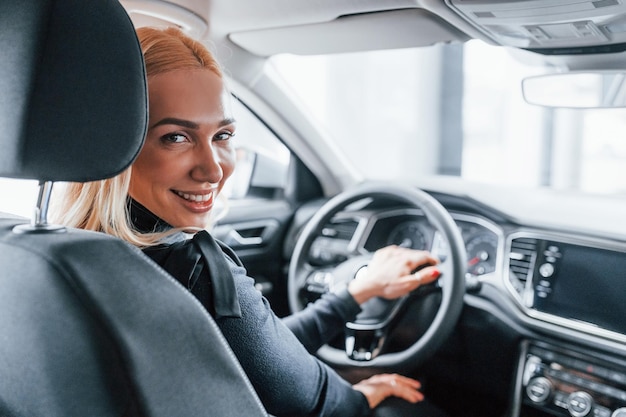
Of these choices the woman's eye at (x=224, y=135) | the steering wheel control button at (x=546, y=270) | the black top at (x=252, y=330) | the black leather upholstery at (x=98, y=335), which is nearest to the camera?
the black leather upholstery at (x=98, y=335)

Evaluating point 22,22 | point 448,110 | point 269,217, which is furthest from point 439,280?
point 448,110

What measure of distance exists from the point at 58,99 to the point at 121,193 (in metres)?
0.34

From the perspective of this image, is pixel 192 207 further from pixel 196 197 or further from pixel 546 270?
pixel 546 270

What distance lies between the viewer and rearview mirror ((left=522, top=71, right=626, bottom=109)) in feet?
5.36

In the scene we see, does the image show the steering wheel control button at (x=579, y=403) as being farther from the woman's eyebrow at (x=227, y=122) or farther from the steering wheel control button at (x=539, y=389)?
the woman's eyebrow at (x=227, y=122)

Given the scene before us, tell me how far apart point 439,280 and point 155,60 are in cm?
106

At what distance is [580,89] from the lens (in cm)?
169

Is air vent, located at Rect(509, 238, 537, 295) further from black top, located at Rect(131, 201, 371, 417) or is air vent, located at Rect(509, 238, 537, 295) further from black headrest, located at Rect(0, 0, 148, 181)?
black headrest, located at Rect(0, 0, 148, 181)

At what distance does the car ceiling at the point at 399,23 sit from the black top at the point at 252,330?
69 cm

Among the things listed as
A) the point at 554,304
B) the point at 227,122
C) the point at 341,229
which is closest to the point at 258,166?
the point at 341,229

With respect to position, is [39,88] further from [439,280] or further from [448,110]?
[448,110]

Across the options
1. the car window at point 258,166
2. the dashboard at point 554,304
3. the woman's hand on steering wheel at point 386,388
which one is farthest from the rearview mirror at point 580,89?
the car window at point 258,166

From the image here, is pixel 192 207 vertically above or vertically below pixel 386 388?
above

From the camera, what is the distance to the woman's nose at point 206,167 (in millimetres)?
1245
